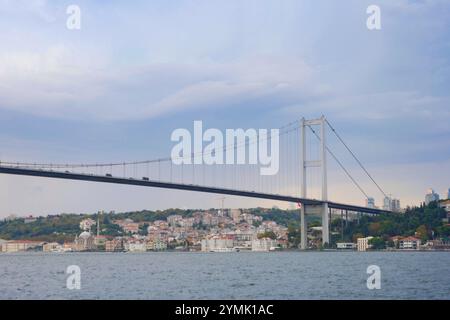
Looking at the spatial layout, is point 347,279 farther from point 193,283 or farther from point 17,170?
point 17,170

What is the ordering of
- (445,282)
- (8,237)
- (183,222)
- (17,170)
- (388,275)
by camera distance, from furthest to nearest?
(183,222)
(8,237)
(17,170)
(388,275)
(445,282)

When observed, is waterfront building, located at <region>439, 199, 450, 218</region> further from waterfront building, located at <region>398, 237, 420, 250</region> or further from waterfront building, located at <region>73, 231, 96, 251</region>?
waterfront building, located at <region>73, 231, 96, 251</region>

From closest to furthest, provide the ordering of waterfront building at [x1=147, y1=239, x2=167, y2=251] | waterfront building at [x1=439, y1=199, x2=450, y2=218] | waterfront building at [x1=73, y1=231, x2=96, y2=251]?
1. waterfront building at [x1=439, y1=199, x2=450, y2=218]
2. waterfront building at [x1=73, y1=231, x2=96, y2=251]
3. waterfront building at [x1=147, y1=239, x2=167, y2=251]

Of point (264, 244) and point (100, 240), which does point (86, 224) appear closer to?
point (100, 240)

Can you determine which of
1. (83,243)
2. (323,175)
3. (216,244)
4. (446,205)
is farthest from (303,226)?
(83,243)

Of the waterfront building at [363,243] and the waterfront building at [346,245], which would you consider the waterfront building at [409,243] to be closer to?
the waterfront building at [363,243]

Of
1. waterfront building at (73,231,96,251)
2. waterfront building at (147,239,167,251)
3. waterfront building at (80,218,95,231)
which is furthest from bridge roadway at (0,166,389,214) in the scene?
waterfront building at (80,218,95,231)

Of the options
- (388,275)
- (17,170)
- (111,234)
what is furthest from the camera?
(111,234)
